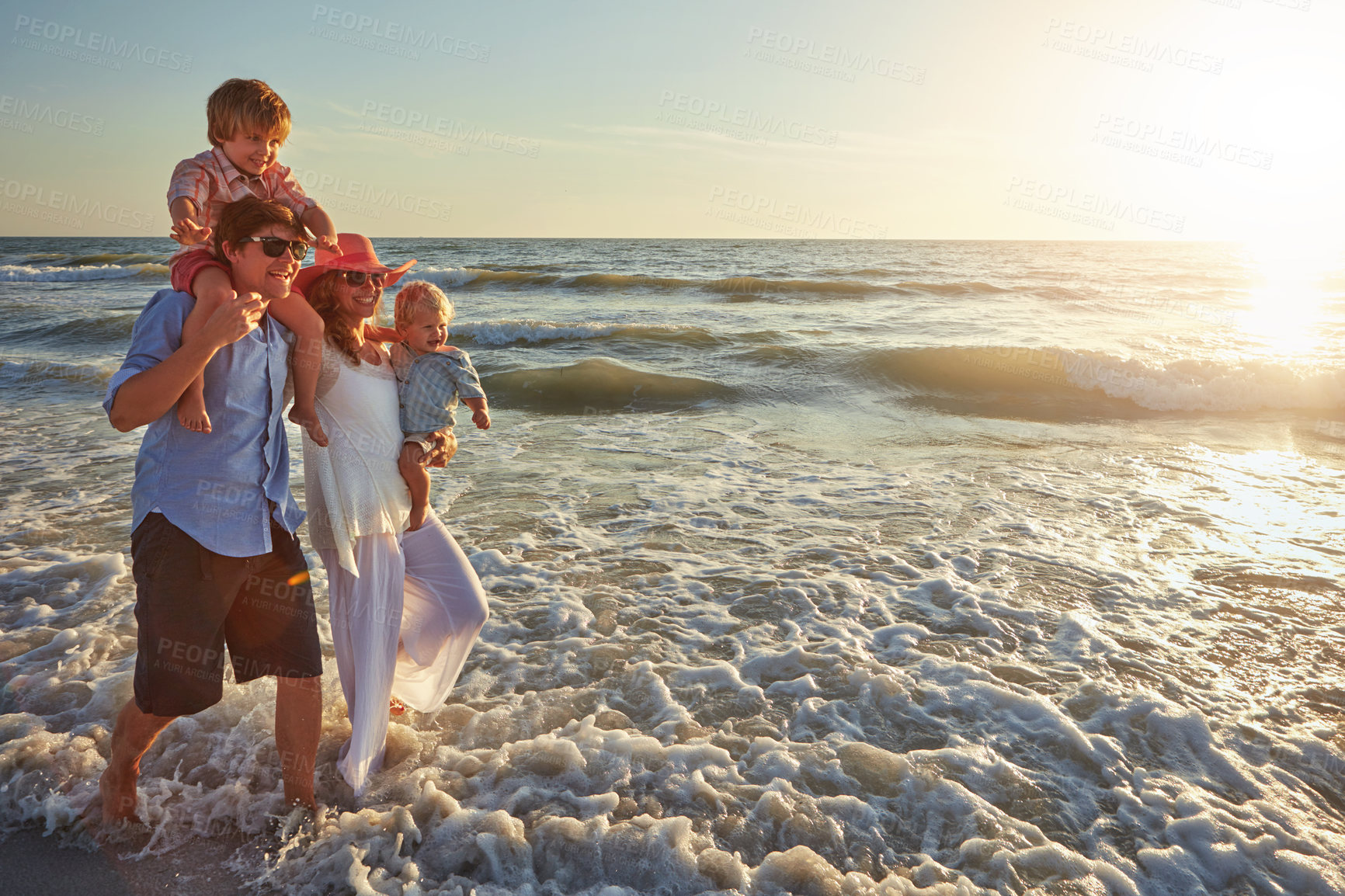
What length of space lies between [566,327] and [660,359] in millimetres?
3725

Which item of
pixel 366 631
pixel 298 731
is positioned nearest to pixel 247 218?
pixel 366 631

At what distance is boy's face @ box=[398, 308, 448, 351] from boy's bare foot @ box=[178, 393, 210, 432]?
82 cm

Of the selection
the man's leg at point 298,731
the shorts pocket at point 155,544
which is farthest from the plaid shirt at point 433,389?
the man's leg at point 298,731

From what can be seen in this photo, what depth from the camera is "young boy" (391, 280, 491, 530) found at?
2.79 meters

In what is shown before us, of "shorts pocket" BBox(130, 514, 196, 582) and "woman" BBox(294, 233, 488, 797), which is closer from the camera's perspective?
"shorts pocket" BBox(130, 514, 196, 582)

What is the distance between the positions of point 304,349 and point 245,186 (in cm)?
64

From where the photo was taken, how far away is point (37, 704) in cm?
358

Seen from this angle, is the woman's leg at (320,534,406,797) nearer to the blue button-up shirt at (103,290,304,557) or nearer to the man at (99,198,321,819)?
the man at (99,198,321,819)

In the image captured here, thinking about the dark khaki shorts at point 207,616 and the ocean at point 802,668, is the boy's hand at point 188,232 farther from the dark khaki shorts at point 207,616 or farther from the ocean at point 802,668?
the ocean at point 802,668

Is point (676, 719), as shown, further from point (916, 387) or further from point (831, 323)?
point (831, 323)

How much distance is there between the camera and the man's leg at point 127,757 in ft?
8.29

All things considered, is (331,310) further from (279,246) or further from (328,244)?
(279,246)

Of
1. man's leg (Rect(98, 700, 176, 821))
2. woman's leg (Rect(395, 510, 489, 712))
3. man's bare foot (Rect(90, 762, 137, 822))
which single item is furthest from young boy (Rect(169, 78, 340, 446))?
man's bare foot (Rect(90, 762, 137, 822))

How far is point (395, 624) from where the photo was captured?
2.87 metres
